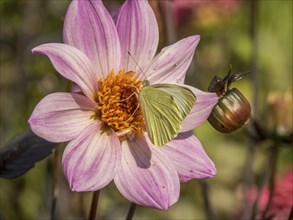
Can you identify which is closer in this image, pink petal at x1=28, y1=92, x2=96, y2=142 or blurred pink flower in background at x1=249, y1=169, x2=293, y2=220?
pink petal at x1=28, y1=92, x2=96, y2=142

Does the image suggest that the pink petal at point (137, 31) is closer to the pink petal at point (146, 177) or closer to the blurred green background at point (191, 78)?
the pink petal at point (146, 177)

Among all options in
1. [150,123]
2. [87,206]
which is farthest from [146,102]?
[87,206]

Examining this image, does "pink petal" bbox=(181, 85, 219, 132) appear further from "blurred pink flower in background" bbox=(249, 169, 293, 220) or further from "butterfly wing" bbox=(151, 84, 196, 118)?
"blurred pink flower in background" bbox=(249, 169, 293, 220)

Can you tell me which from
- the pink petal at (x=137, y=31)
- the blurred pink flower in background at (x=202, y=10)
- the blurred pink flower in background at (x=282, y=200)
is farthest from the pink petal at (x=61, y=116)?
the blurred pink flower in background at (x=202, y=10)

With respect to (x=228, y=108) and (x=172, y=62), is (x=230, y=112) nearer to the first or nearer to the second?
(x=228, y=108)

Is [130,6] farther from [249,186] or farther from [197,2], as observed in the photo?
[197,2]

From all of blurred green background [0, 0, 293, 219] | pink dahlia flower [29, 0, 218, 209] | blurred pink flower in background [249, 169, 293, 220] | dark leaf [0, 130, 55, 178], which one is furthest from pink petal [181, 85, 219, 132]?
blurred green background [0, 0, 293, 219]
